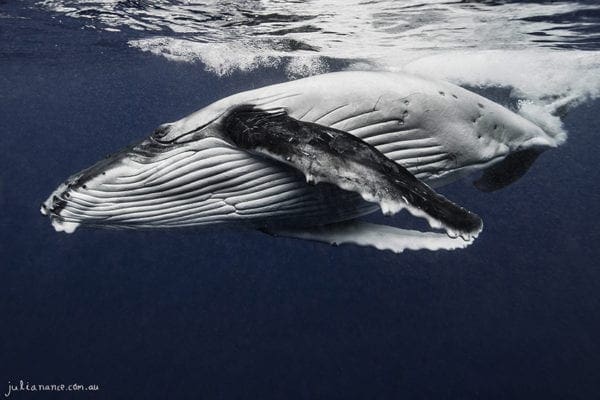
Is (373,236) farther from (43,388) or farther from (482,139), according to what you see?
(43,388)

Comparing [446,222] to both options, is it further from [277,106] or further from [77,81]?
[77,81]

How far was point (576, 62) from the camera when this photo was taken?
1367cm

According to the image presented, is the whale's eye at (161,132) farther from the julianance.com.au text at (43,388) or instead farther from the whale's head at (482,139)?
the julianance.com.au text at (43,388)

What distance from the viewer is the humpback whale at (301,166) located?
2645 mm

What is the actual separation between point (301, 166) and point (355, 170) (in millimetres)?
347

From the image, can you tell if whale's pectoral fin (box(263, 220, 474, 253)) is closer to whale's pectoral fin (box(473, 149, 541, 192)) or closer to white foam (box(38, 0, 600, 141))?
whale's pectoral fin (box(473, 149, 541, 192))

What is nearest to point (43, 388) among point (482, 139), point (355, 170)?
point (482, 139)

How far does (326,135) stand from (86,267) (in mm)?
26043

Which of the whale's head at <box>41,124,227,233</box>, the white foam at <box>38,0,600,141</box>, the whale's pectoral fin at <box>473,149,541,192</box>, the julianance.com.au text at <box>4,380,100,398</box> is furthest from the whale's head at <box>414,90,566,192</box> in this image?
the julianance.com.au text at <box>4,380,100,398</box>

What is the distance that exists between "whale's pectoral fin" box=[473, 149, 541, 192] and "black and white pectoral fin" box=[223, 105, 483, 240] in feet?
12.2

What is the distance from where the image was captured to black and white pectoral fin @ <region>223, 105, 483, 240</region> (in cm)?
247

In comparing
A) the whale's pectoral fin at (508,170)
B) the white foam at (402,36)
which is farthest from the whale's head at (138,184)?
the white foam at (402,36)

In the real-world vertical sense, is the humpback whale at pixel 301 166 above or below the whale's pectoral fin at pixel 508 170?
above

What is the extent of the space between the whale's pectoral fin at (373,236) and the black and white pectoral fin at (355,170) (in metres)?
1.29
